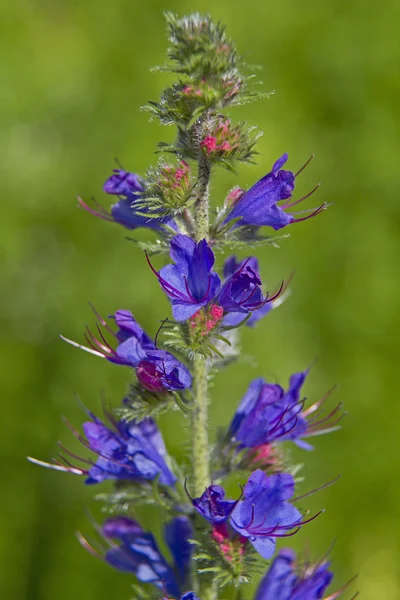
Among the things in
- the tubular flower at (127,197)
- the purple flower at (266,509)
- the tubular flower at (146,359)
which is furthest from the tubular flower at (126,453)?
the tubular flower at (127,197)

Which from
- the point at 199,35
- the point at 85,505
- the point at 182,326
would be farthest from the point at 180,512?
the point at 85,505

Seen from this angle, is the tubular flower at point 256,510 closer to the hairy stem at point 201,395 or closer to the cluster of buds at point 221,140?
the hairy stem at point 201,395

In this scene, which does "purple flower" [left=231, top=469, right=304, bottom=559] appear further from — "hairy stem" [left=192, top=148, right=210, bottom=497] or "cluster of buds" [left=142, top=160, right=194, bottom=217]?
"cluster of buds" [left=142, top=160, right=194, bottom=217]

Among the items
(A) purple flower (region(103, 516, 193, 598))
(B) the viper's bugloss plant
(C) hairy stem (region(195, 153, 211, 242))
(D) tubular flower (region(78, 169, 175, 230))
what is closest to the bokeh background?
(A) purple flower (region(103, 516, 193, 598))

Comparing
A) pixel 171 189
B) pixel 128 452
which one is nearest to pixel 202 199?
pixel 171 189

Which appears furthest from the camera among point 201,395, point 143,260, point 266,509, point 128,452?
point 143,260

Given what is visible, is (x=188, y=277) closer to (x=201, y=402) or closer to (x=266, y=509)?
(x=201, y=402)
